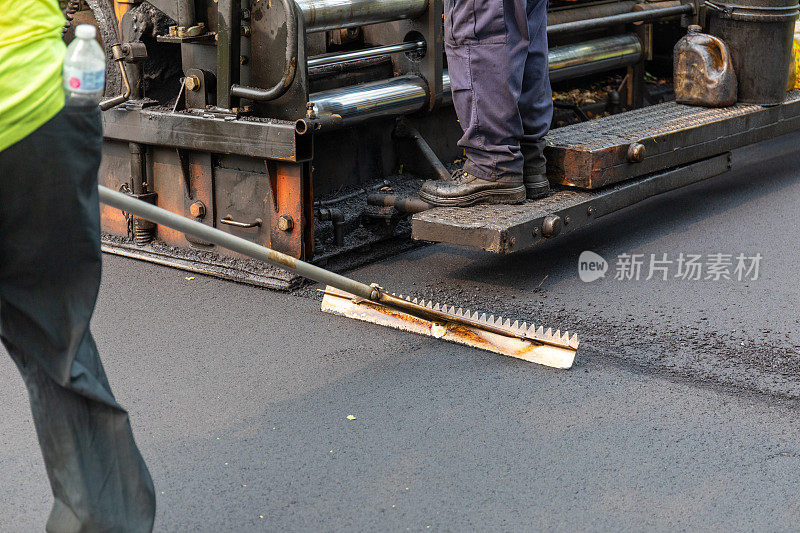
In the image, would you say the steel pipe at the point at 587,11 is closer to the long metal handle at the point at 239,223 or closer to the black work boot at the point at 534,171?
the black work boot at the point at 534,171

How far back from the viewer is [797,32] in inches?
246

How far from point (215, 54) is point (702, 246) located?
2.57 meters

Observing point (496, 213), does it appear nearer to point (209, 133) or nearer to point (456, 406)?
point (456, 406)

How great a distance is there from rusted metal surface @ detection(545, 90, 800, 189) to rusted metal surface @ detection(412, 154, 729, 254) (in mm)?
85

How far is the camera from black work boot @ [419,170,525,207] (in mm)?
4441

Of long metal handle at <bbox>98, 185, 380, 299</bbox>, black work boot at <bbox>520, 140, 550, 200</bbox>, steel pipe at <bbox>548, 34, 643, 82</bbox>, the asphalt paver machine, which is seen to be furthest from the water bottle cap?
steel pipe at <bbox>548, 34, 643, 82</bbox>

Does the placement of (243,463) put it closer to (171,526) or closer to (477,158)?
(171,526)

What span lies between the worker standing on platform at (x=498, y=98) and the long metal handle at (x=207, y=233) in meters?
1.29

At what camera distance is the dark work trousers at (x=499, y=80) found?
420cm

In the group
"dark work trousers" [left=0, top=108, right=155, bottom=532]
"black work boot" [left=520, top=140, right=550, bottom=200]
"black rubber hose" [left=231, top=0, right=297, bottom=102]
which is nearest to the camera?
"dark work trousers" [left=0, top=108, right=155, bottom=532]

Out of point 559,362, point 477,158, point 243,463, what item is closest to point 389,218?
point 477,158

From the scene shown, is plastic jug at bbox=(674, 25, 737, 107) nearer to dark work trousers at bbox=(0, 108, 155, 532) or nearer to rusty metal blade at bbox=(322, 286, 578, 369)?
rusty metal blade at bbox=(322, 286, 578, 369)

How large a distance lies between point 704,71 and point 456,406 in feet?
10.5

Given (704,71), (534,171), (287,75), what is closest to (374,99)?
(287,75)
